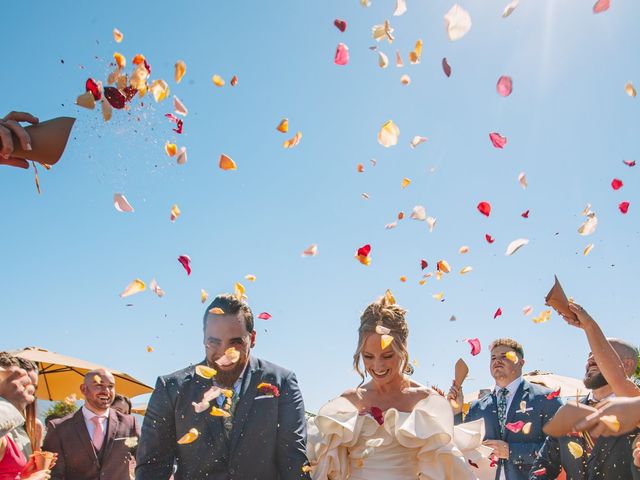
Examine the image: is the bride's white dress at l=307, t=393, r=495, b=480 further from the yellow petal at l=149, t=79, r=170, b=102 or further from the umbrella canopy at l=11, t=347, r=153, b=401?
the umbrella canopy at l=11, t=347, r=153, b=401

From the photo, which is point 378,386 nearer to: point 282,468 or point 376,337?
point 376,337

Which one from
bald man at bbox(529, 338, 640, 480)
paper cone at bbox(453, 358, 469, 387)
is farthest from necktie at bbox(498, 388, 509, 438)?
bald man at bbox(529, 338, 640, 480)

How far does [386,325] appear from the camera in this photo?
183 inches

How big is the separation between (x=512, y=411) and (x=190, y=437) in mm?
4139

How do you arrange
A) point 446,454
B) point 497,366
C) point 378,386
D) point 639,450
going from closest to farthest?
point 639,450, point 446,454, point 378,386, point 497,366

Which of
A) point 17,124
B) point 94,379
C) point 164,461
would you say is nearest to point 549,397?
point 164,461

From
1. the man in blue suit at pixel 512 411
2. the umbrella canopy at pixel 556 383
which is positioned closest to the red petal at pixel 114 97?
the man in blue suit at pixel 512 411

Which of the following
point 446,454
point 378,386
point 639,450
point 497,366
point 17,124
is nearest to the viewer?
point 17,124

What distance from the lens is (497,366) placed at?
7.25 meters

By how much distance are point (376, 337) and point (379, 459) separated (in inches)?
A: 33.7

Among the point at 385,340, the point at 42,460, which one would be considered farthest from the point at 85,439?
the point at 385,340

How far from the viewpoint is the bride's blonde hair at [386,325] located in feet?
15.2

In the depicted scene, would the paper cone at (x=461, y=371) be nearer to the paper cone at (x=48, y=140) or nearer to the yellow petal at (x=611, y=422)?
the yellow petal at (x=611, y=422)

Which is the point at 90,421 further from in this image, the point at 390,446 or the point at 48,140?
the point at 48,140
